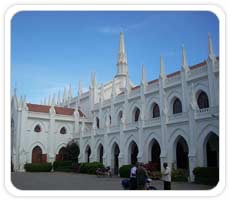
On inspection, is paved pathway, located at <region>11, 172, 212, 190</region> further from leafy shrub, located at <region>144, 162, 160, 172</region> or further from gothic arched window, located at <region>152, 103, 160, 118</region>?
gothic arched window, located at <region>152, 103, 160, 118</region>

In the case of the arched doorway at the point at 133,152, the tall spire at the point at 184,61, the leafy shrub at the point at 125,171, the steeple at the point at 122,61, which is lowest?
the leafy shrub at the point at 125,171

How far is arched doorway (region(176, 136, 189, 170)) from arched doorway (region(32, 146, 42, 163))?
2119cm

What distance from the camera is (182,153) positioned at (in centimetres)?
3084

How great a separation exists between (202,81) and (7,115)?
21302 millimetres

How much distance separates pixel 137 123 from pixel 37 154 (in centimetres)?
1706

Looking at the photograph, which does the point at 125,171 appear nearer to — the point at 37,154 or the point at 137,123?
the point at 137,123

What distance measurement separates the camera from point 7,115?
42.7 ft

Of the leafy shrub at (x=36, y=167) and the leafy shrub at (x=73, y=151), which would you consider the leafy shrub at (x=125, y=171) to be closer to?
the leafy shrub at (x=36, y=167)

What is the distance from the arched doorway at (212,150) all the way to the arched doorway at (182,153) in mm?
3212

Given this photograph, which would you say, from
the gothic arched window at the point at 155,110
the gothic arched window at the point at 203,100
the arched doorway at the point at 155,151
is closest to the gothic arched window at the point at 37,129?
the gothic arched window at the point at 155,110

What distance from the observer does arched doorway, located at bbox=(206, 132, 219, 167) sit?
83.8ft

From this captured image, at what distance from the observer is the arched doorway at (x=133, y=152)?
35.9 m

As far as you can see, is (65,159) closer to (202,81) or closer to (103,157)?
(103,157)

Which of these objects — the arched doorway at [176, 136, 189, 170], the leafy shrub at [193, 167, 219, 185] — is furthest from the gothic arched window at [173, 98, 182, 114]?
the leafy shrub at [193, 167, 219, 185]
